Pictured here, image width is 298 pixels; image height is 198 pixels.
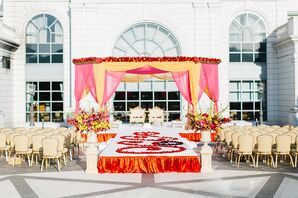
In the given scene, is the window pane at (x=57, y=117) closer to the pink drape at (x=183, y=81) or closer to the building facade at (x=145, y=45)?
the building facade at (x=145, y=45)

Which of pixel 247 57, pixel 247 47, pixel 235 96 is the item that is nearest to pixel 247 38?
pixel 247 47

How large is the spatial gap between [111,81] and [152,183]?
9.28 m

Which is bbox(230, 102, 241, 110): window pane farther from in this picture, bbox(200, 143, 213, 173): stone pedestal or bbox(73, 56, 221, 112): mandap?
bbox(200, 143, 213, 173): stone pedestal

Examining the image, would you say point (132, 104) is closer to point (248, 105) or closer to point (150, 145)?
point (248, 105)

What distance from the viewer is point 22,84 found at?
28406 mm

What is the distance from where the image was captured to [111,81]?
1955 centimetres

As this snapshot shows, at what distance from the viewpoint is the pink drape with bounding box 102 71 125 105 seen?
19.3 meters

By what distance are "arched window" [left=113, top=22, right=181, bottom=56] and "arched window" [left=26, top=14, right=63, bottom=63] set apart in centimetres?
393

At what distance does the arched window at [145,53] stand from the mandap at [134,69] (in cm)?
822

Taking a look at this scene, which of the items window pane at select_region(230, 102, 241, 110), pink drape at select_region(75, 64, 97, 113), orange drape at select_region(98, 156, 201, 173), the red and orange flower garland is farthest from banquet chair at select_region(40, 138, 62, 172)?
window pane at select_region(230, 102, 241, 110)

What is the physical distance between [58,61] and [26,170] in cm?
1615

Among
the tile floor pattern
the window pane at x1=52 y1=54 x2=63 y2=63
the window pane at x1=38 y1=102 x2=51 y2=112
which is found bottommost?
the tile floor pattern

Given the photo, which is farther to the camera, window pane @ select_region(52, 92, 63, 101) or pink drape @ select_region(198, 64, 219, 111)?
window pane @ select_region(52, 92, 63, 101)

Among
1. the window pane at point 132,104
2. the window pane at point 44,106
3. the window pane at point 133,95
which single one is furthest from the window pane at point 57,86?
the window pane at point 132,104
